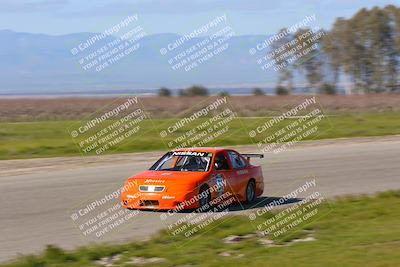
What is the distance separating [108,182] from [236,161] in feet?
14.0

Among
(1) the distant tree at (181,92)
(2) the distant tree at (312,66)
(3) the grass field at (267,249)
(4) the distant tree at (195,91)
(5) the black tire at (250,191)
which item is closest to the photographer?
(3) the grass field at (267,249)

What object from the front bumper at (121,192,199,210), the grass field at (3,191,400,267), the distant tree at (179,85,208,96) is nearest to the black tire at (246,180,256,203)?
the front bumper at (121,192,199,210)

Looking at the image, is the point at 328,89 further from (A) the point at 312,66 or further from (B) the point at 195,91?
(B) the point at 195,91

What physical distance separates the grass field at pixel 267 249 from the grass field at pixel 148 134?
635 inches

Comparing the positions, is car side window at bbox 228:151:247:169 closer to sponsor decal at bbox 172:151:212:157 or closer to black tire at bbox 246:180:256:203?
black tire at bbox 246:180:256:203

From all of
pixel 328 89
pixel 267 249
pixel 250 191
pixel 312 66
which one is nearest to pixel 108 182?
pixel 250 191

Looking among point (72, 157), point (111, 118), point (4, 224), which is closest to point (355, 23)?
point (111, 118)

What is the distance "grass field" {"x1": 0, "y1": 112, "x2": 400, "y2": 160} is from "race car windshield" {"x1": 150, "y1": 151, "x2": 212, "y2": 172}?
12255 mm

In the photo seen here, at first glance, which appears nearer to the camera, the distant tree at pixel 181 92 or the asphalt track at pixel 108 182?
the asphalt track at pixel 108 182

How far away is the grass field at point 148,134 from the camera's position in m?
29.2

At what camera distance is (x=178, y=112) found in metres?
52.9

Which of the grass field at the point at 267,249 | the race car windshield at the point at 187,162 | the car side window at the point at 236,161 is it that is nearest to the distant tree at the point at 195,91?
the car side window at the point at 236,161

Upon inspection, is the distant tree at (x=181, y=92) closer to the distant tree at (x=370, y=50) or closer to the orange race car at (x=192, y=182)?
the distant tree at (x=370, y=50)

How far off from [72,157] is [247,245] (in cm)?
1599
